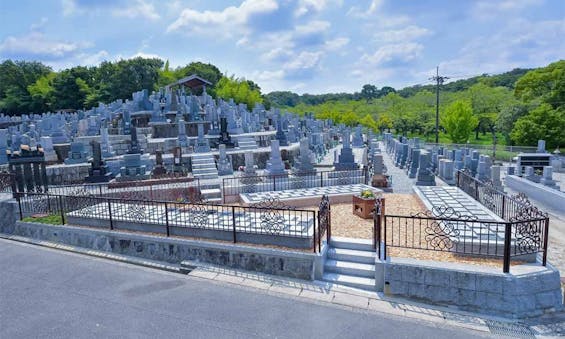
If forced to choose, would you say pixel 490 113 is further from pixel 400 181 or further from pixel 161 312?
pixel 161 312

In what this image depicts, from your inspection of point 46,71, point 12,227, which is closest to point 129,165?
point 12,227

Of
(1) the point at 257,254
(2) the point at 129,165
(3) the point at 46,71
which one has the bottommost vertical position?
(1) the point at 257,254

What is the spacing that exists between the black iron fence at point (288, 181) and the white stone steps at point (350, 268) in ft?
22.4

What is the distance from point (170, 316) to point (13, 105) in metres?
66.9

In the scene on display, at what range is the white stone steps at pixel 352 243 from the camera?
836 centimetres

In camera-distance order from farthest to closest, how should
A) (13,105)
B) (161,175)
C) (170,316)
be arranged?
(13,105) → (161,175) → (170,316)

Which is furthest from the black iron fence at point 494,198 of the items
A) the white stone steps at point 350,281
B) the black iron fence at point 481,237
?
the white stone steps at point 350,281

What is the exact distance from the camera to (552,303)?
6.57 meters

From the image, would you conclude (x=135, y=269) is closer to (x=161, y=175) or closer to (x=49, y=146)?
(x=161, y=175)

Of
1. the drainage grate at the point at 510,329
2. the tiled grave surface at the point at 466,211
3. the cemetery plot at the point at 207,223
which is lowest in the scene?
the drainage grate at the point at 510,329

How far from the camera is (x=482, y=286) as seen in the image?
6652 millimetres

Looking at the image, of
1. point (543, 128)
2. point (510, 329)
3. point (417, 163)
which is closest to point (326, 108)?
point (543, 128)

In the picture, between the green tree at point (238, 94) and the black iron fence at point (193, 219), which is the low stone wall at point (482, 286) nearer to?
the black iron fence at point (193, 219)

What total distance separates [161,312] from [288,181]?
9317 mm
